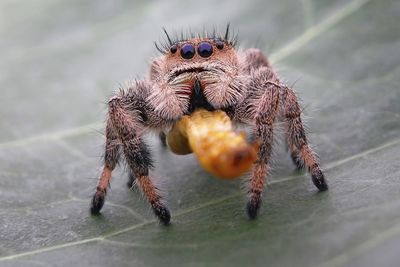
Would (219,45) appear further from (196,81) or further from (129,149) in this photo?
(129,149)

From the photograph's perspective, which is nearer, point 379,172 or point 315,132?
point 379,172

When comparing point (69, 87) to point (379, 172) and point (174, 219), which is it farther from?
point (379, 172)

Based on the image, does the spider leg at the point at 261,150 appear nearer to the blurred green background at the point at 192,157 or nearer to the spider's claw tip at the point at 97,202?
the blurred green background at the point at 192,157

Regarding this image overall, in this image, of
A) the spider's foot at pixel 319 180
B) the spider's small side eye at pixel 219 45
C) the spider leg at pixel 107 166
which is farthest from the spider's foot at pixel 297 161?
the spider leg at pixel 107 166

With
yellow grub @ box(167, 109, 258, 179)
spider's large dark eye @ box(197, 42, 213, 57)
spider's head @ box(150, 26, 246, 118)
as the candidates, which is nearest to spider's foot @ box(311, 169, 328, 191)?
yellow grub @ box(167, 109, 258, 179)

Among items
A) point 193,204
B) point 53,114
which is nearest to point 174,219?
point 193,204

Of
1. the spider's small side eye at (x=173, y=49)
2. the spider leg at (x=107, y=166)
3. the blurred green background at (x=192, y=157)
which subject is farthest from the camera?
the spider's small side eye at (x=173, y=49)

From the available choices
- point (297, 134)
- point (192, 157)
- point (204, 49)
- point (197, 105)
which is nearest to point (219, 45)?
point (204, 49)
